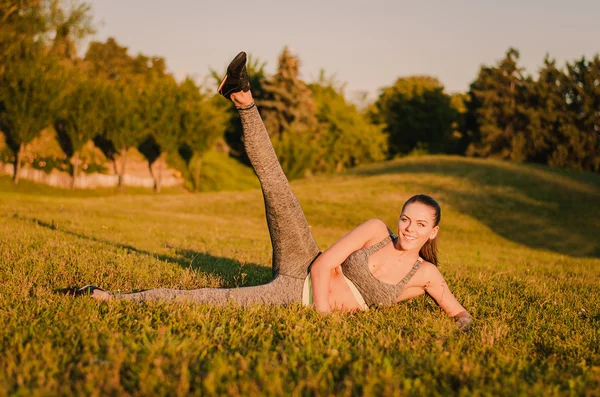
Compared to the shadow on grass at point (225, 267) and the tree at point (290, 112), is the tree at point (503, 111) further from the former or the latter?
the shadow on grass at point (225, 267)

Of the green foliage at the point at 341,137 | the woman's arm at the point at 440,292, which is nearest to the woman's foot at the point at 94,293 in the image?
the woman's arm at the point at 440,292

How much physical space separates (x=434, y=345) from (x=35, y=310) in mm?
3553

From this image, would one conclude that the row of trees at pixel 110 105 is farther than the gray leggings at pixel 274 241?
Yes

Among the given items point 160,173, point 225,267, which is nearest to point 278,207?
point 225,267

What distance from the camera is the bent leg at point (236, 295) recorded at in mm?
5203

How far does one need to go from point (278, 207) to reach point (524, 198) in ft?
119

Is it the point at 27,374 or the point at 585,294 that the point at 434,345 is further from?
the point at 585,294

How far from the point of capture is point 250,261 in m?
9.79

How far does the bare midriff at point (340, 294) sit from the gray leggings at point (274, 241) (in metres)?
0.35

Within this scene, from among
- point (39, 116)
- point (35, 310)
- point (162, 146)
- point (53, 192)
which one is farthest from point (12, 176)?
point (35, 310)

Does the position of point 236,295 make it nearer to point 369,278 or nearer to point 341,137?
A: point 369,278

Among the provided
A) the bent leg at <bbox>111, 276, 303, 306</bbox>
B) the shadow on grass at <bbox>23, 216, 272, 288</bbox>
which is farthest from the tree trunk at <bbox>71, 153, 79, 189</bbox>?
the bent leg at <bbox>111, 276, 303, 306</bbox>

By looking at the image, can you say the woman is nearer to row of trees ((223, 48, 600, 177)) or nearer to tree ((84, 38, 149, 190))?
tree ((84, 38, 149, 190))

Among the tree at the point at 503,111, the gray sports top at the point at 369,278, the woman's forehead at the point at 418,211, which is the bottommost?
the gray sports top at the point at 369,278
